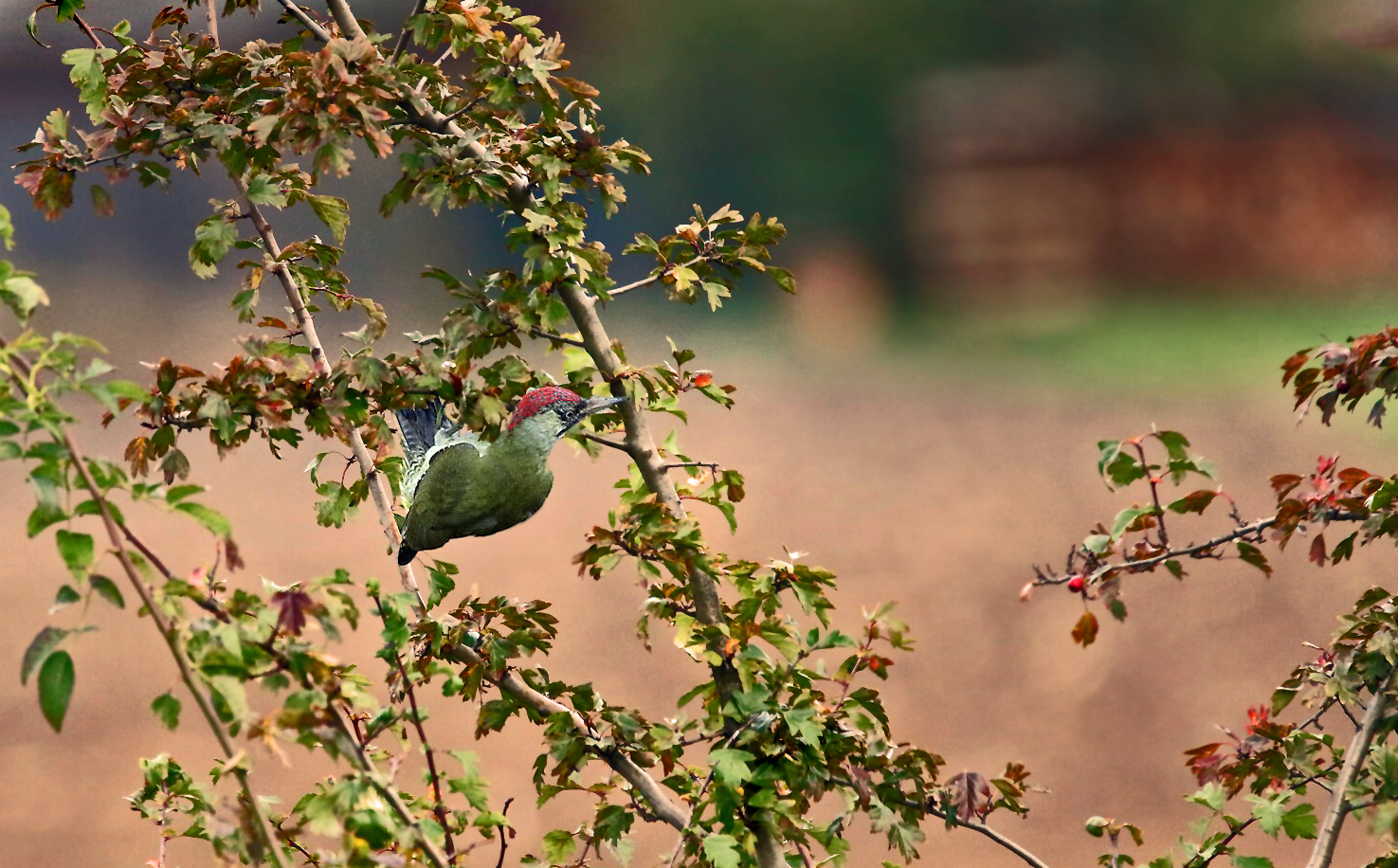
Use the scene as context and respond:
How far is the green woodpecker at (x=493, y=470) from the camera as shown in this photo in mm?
894

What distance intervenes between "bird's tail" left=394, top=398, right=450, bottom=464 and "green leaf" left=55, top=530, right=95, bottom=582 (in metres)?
0.31

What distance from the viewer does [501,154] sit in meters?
0.91

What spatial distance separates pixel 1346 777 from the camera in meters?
0.89

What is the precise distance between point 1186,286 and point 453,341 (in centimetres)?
590

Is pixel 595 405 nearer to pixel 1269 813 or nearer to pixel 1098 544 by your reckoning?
pixel 1098 544

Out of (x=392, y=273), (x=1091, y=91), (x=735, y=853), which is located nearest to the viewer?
(x=735, y=853)

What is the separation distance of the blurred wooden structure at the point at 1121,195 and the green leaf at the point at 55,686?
17.9 ft

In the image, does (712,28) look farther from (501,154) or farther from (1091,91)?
(501,154)

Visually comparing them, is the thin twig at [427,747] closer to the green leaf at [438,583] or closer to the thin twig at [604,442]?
the green leaf at [438,583]

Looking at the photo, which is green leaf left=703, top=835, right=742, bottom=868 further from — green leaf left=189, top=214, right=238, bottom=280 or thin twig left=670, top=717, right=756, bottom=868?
green leaf left=189, top=214, right=238, bottom=280

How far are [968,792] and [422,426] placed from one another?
0.48 meters

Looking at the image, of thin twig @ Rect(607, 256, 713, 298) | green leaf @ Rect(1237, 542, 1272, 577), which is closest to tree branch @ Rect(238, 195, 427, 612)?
thin twig @ Rect(607, 256, 713, 298)

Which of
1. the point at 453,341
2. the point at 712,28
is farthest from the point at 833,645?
the point at 712,28

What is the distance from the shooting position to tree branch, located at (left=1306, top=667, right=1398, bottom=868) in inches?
34.9
